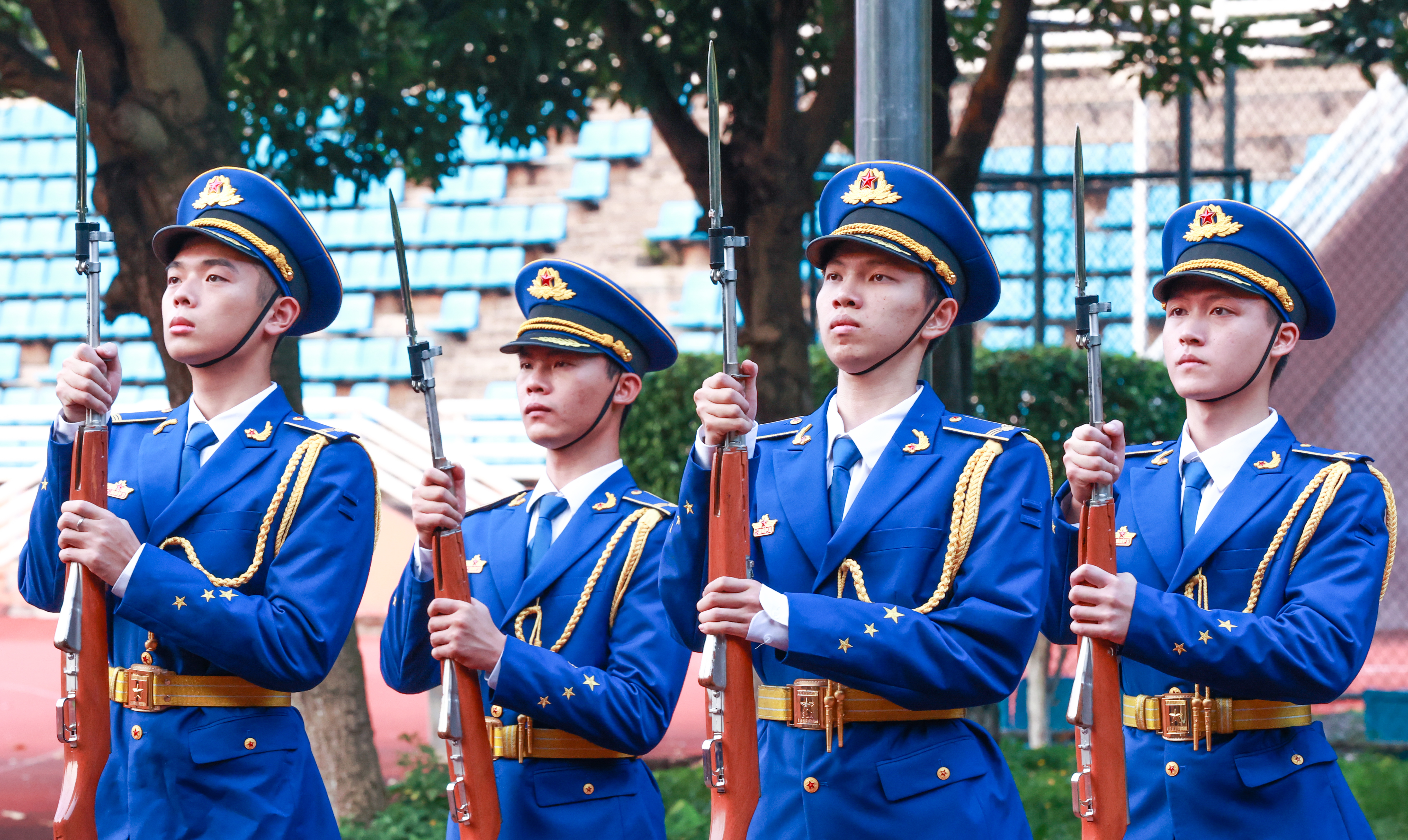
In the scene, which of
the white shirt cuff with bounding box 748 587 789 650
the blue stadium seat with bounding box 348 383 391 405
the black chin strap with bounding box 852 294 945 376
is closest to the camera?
the white shirt cuff with bounding box 748 587 789 650

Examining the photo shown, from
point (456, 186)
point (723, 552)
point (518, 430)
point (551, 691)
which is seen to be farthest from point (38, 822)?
point (456, 186)

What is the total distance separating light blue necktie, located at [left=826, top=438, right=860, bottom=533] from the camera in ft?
10.6

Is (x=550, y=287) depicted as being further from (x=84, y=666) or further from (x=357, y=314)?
(x=357, y=314)

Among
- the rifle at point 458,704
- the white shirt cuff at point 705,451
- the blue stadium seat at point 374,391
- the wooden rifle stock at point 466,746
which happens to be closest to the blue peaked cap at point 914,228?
the white shirt cuff at point 705,451

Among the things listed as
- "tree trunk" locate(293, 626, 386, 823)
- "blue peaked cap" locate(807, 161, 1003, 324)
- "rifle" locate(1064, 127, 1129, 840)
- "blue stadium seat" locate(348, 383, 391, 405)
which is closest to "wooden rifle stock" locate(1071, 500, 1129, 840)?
"rifle" locate(1064, 127, 1129, 840)

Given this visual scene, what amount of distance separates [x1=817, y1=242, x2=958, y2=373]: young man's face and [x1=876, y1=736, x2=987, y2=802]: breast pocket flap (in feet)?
2.56

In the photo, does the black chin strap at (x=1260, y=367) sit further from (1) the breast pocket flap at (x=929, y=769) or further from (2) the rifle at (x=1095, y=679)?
(1) the breast pocket flap at (x=929, y=769)

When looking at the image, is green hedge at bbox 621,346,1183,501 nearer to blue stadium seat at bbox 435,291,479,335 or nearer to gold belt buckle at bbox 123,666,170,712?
gold belt buckle at bbox 123,666,170,712

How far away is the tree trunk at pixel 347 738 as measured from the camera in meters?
6.91

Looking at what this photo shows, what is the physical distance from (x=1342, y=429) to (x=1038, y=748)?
719 cm

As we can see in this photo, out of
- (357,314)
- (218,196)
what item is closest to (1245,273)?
(218,196)

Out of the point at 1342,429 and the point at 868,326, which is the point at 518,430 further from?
the point at 868,326

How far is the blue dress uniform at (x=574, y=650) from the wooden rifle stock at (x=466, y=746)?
7cm

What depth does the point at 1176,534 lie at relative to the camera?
362cm
